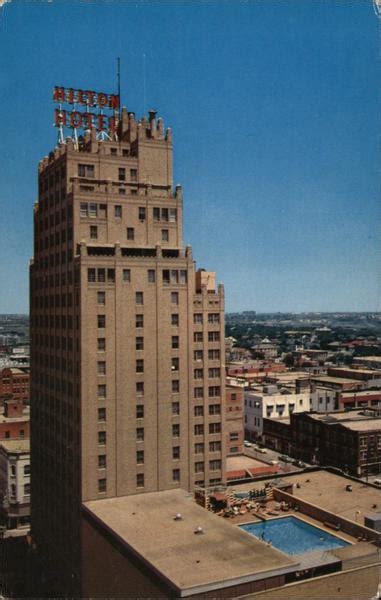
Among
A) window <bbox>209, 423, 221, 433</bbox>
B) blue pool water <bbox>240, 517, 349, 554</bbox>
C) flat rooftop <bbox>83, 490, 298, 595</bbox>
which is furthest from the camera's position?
window <bbox>209, 423, 221, 433</bbox>

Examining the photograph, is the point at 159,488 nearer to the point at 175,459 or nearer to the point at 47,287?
the point at 175,459

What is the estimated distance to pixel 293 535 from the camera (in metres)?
58.7

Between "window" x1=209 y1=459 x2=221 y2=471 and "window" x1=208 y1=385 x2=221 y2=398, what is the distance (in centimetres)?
749

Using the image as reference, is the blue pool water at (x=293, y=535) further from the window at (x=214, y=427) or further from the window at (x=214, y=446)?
the window at (x=214, y=427)

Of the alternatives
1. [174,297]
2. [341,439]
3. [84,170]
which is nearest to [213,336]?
[174,297]

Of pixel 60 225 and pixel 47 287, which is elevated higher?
pixel 60 225

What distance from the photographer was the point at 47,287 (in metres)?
81.1

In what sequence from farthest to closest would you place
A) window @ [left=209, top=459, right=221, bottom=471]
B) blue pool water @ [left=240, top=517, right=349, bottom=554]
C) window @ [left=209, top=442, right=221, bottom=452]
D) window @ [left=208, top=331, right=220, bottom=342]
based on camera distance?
window @ [left=208, top=331, right=220, bottom=342]
window @ [left=209, top=442, right=221, bottom=452]
window @ [left=209, top=459, right=221, bottom=471]
blue pool water @ [left=240, top=517, right=349, bottom=554]

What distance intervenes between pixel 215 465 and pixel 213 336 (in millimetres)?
14963

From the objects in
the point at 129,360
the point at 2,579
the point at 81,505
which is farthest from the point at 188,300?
the point at 2,579

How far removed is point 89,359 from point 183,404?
483 inches

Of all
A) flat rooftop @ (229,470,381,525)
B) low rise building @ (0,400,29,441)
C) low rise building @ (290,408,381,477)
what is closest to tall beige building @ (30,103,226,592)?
flat rooftop @ (229,470,381,525)

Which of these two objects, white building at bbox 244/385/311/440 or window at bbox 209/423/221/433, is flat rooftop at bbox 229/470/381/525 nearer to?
window at bbox 209/423/221/433

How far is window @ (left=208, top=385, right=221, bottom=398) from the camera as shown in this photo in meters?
75.6
